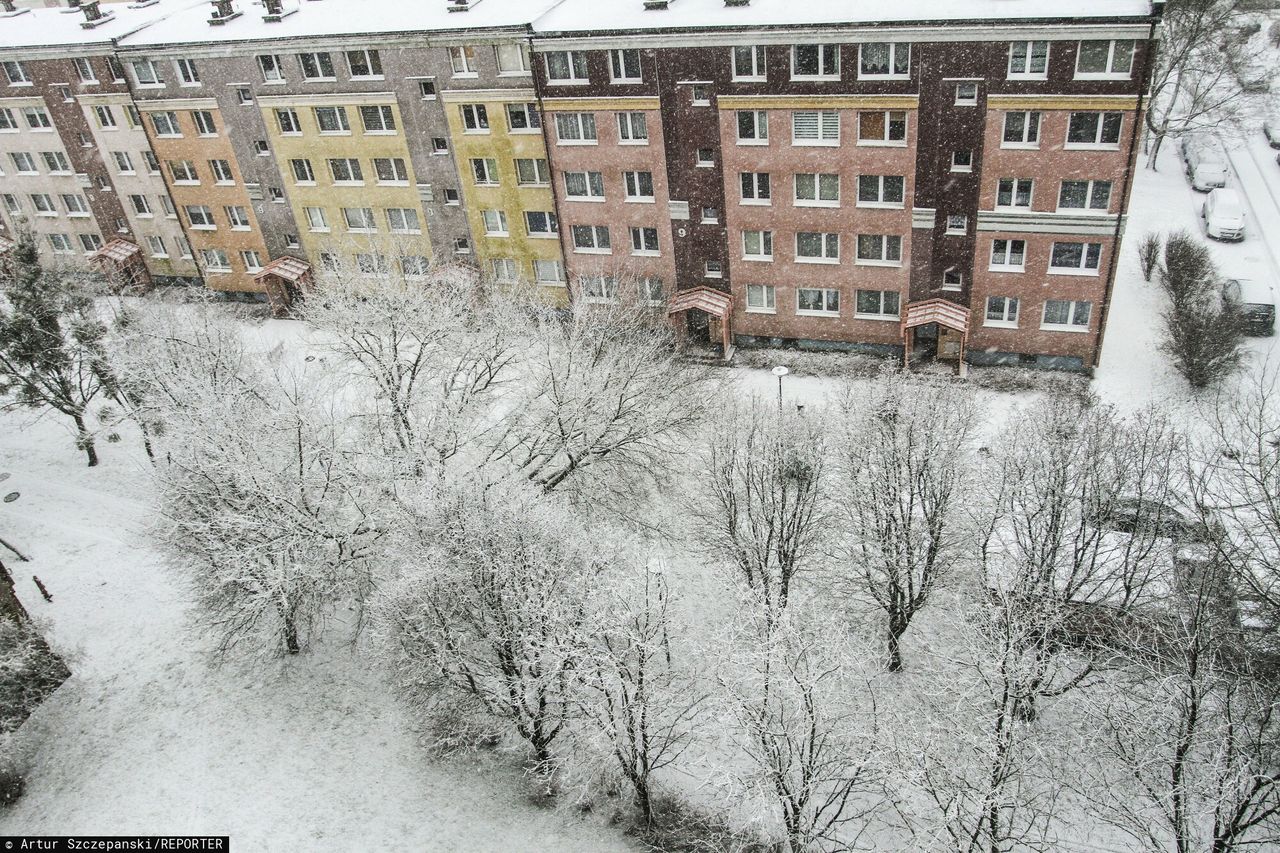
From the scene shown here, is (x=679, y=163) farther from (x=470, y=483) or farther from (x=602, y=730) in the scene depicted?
(x=602, y=730)

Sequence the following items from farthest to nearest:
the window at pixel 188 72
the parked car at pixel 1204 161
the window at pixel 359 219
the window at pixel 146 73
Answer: the parked car at pixel 1204 161
the window at pixel 359 219
the window at pixel 146 73
the window at pixel 188 72

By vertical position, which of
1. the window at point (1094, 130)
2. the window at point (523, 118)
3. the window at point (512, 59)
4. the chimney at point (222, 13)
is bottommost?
the window at point (1094, 130)

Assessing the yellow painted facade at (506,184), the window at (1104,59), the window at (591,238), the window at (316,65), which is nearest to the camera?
the window at (1104,59)

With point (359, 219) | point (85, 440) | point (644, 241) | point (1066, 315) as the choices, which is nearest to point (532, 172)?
point (644, 241)

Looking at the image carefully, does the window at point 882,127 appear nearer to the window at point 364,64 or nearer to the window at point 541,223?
the window at point 541,223

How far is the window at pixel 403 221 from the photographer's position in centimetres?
5022

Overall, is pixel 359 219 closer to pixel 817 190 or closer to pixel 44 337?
pixel 44 337

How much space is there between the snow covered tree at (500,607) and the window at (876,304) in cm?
2415

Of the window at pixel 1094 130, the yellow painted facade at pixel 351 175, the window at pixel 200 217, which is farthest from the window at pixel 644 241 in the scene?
the window at pixel 200 217

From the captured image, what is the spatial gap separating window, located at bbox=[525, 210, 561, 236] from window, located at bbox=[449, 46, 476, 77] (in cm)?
764

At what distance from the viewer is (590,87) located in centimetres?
4269

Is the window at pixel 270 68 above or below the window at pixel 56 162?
above

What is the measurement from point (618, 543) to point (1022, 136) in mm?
26135

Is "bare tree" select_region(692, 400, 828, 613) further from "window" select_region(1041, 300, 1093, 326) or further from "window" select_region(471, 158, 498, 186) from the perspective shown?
"window" select_region(471, 158, 498, 186)
